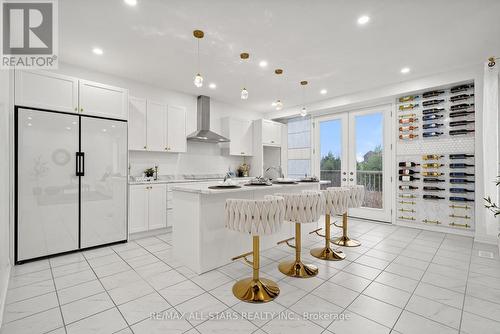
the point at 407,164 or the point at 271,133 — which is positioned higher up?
the point at 271,133

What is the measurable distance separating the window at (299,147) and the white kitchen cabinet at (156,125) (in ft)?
11.5

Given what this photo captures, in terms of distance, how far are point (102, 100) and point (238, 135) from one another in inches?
121

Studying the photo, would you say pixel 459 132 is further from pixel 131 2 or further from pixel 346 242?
pixel 131 2

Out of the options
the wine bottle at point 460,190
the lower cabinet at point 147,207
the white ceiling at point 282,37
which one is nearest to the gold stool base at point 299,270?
the lower cabinet at point 147,207

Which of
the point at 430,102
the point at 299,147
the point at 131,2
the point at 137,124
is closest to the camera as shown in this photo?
the point at 131,2

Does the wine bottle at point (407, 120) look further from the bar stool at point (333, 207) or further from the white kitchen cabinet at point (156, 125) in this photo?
the white kitchen cabinet at point (156, 125)

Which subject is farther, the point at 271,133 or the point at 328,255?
the point at 271,133

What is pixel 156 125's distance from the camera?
4379 mm

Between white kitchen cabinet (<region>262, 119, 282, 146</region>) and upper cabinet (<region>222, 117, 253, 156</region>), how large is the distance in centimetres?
36

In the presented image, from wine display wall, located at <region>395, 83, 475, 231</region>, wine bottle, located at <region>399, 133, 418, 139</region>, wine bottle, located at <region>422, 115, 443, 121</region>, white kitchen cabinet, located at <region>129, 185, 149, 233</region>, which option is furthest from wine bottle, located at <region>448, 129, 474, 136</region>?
white kitchen cabinet, located at <region>129, 185, 149, 233</region>

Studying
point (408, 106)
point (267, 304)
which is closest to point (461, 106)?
point (408, 106)

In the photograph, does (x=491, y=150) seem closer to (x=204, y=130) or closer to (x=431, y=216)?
(x=431, y=216)

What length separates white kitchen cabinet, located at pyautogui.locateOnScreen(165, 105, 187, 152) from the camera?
14.9ft

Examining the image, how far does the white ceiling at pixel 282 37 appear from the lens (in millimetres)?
2334
